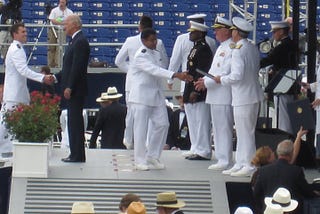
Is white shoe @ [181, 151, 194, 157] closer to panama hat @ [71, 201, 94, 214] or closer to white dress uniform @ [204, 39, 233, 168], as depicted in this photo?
white dress uniform @ [204, 39, 233, 168]

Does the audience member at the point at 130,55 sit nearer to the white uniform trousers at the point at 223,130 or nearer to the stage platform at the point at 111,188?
the white uniform trousers at the point at 223,130

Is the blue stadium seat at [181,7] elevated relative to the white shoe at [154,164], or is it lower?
lower

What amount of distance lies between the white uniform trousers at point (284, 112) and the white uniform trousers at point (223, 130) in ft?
3.50

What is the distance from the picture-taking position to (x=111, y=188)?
1312 cm

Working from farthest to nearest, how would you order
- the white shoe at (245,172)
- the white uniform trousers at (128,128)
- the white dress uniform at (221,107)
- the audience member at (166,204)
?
the white uniform trousers at (128,128) → the white dress uniform at (221,107) → the white shoe at (245,172) → the audience member at (166,204)

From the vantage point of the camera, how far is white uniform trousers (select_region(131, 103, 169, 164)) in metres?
13.6

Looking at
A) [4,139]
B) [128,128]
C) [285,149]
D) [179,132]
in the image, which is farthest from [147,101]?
[179,132]

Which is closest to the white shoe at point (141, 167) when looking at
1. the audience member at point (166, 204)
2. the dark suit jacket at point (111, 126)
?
the dark suit jacket at point (111, 126)

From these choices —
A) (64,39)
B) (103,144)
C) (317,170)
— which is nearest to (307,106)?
(317,170)

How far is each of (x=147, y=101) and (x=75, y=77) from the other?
908 mm

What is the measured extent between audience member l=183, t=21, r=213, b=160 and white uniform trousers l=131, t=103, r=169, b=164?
799 mm

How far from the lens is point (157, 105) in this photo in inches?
539

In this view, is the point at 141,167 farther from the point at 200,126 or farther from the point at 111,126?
the point at 111,126

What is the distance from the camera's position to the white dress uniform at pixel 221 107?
44.9ft
